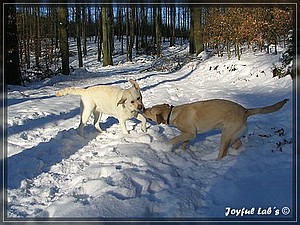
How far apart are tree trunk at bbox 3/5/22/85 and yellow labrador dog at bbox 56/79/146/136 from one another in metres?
7.08

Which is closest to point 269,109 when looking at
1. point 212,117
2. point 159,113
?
point 212,117

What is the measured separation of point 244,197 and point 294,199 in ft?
1.76

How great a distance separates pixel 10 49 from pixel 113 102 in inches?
313

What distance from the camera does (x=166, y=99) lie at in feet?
31.3

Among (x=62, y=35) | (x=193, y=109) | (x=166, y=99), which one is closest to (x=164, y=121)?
(x=193, y=109)

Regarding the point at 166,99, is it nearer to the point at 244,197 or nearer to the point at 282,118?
the point at 282,118

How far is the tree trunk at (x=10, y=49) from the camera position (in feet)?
38.2

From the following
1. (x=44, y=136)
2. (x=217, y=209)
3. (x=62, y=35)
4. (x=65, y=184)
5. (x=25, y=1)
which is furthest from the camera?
(x=62, y=35)

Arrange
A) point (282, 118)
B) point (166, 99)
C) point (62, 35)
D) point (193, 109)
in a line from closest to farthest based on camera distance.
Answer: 1. point (193, 109)
2. point (282, 118)
3. point (166, 99)
4. point (62, 35)

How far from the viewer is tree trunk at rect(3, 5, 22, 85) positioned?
11.6 m

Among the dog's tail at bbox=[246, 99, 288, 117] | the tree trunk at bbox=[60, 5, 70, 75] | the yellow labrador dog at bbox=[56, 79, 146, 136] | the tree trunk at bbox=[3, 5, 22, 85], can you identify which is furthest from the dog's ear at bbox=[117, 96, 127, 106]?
the tree trunk at bbox=[60, 5, 70, 75]

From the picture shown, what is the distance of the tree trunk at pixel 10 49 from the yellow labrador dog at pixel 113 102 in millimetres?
7083

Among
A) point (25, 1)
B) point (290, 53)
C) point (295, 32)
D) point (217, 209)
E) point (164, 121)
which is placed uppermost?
point (25, 1)

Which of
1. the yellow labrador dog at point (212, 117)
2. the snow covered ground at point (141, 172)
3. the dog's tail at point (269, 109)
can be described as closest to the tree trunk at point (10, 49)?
the snow covered ground at point (141, 172)
